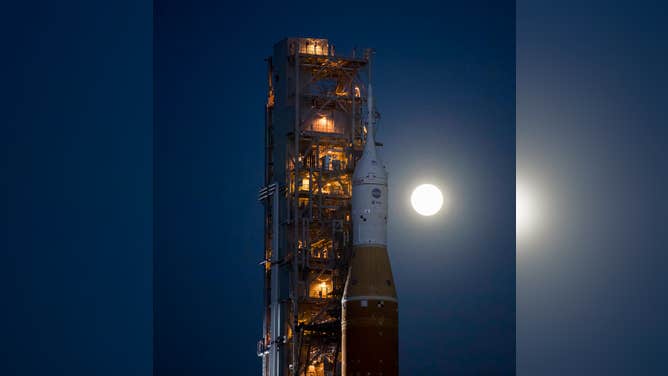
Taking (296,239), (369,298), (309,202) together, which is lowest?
(369,298)

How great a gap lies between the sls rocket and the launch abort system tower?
4.35m

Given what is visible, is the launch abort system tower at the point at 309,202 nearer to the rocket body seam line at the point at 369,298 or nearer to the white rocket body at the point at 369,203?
the white rocket body at the point at 369,203

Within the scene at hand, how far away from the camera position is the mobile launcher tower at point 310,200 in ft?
190

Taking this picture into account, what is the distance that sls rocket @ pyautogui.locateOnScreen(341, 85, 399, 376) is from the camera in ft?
167

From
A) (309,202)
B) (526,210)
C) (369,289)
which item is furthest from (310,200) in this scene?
(526,210)

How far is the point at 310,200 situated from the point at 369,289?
8.87 m

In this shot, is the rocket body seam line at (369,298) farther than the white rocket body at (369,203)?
No

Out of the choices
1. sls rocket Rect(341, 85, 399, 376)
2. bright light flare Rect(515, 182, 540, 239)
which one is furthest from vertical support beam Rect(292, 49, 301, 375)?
bright light flare Rect(515, 182, 540, 239)

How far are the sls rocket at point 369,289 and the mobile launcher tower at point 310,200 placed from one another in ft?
6.62

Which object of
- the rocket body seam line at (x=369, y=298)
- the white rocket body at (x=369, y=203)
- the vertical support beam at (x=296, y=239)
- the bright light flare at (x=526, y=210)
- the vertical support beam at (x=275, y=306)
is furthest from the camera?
the vertical support beam at (x=275, y=306)

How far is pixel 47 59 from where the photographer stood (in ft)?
33.3

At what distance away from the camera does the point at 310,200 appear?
58906mm

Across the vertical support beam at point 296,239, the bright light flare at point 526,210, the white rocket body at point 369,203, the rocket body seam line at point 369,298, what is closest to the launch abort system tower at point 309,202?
the vertical support beam at point 296,239

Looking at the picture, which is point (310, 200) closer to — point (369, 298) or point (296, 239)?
point (296, 239)
